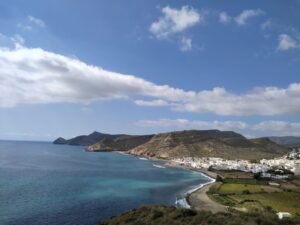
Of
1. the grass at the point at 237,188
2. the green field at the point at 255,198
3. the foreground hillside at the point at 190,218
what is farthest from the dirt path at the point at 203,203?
the foreground hillside at the point at 190,218

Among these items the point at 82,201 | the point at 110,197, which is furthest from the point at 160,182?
the point at 82,201

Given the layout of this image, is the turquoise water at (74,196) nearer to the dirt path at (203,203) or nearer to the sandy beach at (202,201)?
the sandy beach at (202,201)

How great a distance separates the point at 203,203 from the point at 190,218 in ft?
129

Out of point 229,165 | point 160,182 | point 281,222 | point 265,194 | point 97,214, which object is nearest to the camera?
point 281,222

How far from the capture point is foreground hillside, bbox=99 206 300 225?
35.0 metres

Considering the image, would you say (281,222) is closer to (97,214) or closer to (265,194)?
(97,214)

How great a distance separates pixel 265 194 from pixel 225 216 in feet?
187

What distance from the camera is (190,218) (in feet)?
125

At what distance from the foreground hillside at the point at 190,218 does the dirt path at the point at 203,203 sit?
84.5 ft

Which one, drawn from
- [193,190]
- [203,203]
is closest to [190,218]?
[203,203]

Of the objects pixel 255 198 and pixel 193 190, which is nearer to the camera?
pixel 255 198

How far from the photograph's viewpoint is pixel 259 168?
481ft

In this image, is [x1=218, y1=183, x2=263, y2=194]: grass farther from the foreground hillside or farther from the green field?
the foreground hillside

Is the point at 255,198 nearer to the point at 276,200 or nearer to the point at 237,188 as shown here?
the point at 276,200
